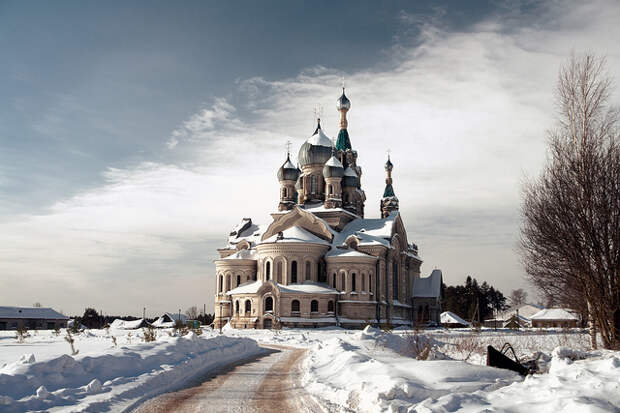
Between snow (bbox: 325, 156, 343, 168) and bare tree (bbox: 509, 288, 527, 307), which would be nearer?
snow (bbox: 325, 156, 343, 168)

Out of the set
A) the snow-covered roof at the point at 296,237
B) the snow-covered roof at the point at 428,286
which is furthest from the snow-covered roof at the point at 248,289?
the snow-covered roof at the point at 428,286

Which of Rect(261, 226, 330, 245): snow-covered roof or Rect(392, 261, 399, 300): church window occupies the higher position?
Rect(261, 226, 330, 245): snow-covered roof

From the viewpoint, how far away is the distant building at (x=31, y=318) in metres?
67.0

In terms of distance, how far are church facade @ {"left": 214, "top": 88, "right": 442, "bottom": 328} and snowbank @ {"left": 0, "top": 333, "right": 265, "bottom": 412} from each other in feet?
100

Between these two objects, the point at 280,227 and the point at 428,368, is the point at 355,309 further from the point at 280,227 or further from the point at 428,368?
the point at 428,368

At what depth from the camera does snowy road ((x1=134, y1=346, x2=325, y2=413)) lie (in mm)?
10164

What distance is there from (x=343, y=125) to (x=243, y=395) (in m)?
54.0

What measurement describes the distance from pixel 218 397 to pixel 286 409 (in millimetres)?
1912

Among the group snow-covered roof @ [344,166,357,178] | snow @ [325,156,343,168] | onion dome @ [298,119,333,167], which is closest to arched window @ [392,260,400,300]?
snow-covered roof @ [344,166,357,178]

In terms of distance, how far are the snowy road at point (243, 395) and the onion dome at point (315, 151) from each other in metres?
42.8

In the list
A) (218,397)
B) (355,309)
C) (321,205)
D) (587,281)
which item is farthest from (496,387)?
(321,205)

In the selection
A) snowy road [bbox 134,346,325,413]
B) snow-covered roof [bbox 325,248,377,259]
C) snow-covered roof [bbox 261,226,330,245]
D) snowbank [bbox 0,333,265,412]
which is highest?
snow-covered roof [bbox 261,226,330,245]

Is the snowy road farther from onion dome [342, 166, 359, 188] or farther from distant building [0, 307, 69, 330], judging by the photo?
distant building [0, 307, 69, 330]

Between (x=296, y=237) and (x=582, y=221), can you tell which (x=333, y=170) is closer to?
(x=296, y=237)
